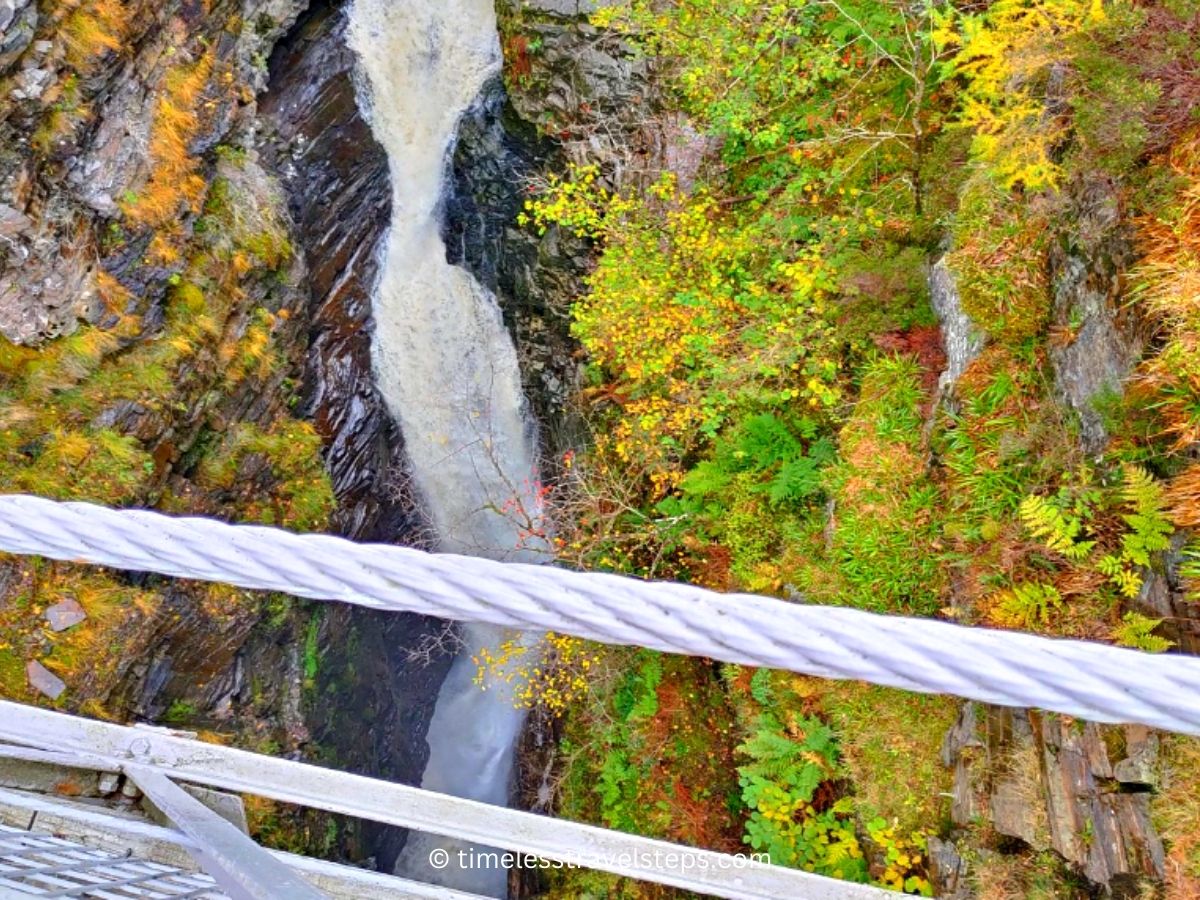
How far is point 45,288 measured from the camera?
7.50 m

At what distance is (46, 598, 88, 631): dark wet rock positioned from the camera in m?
7.40

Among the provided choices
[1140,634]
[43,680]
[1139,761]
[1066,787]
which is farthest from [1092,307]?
[43,680]

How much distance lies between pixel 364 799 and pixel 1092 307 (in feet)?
18.3

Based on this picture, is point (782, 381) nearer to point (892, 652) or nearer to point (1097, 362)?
point (1097, 362)

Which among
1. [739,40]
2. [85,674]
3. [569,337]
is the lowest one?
[569,337]

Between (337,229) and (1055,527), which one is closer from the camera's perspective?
(1055,527)

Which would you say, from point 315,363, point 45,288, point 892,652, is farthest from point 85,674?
point 892,652

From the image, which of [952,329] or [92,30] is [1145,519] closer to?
[952,329]

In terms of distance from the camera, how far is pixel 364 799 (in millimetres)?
2992

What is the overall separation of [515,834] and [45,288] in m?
7.86

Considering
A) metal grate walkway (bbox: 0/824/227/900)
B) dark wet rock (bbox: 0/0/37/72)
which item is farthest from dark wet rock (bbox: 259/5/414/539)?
metal grate walkway (bbox: 0/824/227/900)

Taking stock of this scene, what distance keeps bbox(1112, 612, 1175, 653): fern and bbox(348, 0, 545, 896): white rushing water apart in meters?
7.76

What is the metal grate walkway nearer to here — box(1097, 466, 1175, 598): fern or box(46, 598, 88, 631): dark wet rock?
box(1097, 466, 1175, 598): fern

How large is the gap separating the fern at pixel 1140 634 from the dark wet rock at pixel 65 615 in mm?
9319
